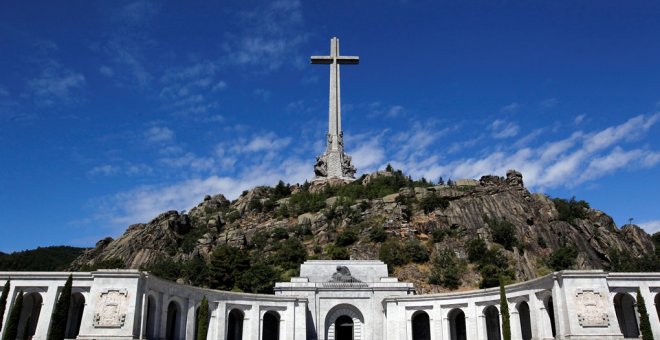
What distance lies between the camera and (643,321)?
36.0 metres

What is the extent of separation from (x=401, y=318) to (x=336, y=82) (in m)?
52.8

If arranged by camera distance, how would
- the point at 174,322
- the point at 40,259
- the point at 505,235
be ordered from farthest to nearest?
the point at 40,259, the point at 505,235, the point at 174,322

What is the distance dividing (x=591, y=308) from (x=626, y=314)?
6716mm

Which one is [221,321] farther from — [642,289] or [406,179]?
[406,179]

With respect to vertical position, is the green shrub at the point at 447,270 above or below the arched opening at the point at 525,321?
above

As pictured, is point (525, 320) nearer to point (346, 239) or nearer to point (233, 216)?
point (346, 239)

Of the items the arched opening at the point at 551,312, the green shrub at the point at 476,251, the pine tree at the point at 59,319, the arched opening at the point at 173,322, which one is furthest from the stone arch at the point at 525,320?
the pine tree at the point at 59,319

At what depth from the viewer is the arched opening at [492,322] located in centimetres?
4447

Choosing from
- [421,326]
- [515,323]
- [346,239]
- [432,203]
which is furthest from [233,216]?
[515,323]

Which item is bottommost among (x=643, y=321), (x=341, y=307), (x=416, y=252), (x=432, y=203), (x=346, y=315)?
(x=643, y=321)

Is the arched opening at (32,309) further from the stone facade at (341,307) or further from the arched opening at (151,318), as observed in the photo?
the arched opening at (151,318)

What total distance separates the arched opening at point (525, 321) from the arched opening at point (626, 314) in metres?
6.05

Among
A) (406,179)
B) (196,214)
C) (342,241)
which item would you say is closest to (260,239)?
(342,241)

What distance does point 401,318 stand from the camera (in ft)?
155
